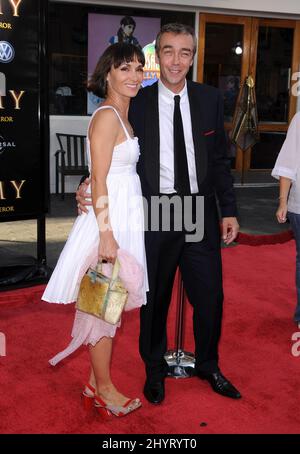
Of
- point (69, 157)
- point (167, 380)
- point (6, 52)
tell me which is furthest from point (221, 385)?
point (69, 157)

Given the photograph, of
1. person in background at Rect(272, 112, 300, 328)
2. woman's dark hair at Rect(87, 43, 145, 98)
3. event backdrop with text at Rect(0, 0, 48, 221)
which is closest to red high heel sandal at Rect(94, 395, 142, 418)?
woman's dark hair at Rect(87, 43, 145, 98)

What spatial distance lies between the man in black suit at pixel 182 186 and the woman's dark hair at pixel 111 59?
8.8 inches

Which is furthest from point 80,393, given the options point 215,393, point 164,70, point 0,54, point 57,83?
point 57,83

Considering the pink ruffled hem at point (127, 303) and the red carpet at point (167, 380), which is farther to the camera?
the red carpet at point (167, 380)

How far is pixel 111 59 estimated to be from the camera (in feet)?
8.05

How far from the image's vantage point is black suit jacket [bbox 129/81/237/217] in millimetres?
2668

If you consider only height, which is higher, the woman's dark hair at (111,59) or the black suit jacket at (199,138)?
the woman's dark hair at (111,59)

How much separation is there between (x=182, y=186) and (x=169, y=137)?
0.25 metres

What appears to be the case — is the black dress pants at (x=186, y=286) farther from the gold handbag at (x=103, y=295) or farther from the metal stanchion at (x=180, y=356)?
the gold handbag at (x=103, y=295)

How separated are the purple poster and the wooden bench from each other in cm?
63

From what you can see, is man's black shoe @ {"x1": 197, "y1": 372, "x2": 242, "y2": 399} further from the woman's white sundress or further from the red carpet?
the woman's white sundress

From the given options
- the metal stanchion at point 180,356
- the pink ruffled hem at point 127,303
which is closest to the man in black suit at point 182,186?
the metal stanchion at point 180,356

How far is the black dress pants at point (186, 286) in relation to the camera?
Result: 2.81 m

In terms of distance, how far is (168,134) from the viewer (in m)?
2.71
